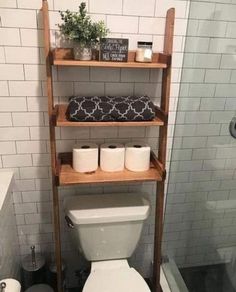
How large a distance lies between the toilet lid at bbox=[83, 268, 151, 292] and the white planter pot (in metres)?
1.15

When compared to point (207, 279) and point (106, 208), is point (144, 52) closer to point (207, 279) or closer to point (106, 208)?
point (106, 208)

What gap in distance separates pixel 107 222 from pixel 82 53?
0.88 metres

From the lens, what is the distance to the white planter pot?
1.19 meters

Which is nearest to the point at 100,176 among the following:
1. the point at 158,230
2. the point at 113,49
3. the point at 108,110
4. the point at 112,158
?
the point at 112,158

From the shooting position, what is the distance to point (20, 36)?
49.4 inches

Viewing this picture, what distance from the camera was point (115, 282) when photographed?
1423 millimetres

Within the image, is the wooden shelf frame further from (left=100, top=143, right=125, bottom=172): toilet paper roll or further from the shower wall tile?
the shower wall tile

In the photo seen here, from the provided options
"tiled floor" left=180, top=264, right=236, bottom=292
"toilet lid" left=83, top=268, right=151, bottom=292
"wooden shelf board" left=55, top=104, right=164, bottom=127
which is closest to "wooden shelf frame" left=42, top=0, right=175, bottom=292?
"wooden shelf board" left=55, top=104, right=164, bottom=127

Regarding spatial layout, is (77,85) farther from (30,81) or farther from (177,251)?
(177,251)

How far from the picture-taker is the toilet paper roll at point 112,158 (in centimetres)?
138

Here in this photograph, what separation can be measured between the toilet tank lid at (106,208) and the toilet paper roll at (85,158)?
0.24 meters

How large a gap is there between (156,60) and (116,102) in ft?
1.06

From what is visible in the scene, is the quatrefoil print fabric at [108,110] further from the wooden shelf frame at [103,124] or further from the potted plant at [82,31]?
the potted plant at [82,31]

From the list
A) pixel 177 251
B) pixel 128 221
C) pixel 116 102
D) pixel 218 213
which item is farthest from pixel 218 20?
pixel 177 251
